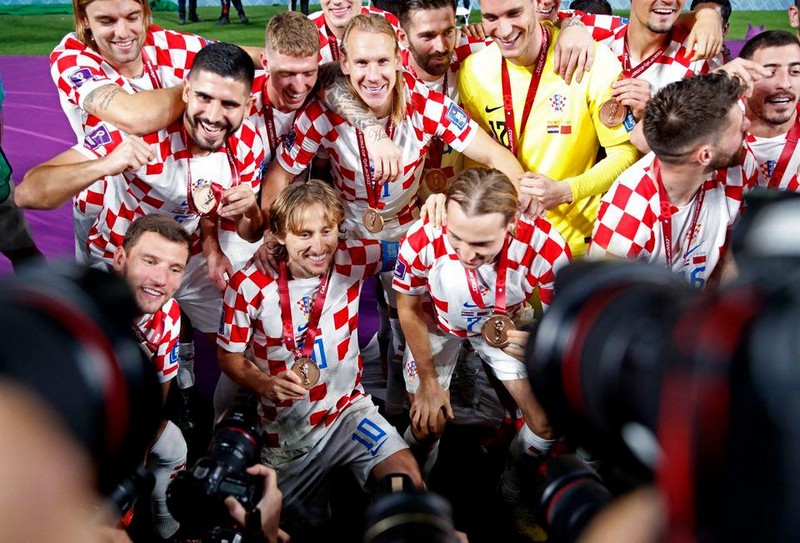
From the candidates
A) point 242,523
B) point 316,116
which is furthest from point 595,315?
point 316,116

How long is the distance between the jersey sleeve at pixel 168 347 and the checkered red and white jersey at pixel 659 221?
1630mm

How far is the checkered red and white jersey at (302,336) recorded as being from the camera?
110 inches

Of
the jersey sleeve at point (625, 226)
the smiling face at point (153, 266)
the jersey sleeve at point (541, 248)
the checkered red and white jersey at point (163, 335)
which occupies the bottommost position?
the checkered red and white jersey at point (163, 335)

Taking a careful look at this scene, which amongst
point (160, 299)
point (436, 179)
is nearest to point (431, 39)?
point (436, 179)

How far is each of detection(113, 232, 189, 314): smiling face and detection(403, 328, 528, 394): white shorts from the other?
39.4 inches

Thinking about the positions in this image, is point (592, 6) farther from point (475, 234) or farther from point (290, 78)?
point (475, 234)

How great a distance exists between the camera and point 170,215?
3.06m

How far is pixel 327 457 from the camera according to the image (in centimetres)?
288

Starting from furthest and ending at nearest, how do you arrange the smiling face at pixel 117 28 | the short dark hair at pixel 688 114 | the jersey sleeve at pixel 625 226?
the smiling face at pixel 117 28 → the jersey sleeve at pixel 625 226 → the short dark hair at pixel 688 114

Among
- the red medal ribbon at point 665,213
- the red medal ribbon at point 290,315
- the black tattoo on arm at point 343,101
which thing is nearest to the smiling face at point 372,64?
the black tattoo on arm at point 343,101

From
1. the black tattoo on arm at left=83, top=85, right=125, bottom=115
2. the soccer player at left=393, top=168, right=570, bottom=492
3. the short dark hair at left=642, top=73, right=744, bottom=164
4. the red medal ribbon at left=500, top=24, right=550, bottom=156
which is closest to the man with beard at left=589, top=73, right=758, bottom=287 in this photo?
the short dark hair at left=642, top=73, right=744, bottom=164

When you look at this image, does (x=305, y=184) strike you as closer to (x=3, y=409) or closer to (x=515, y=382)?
(x=515, y=382)

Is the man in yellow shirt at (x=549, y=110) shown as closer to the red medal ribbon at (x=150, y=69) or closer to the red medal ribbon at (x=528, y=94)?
the red medal ribbon at (x=528, y=94)

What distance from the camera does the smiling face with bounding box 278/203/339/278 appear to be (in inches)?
108
